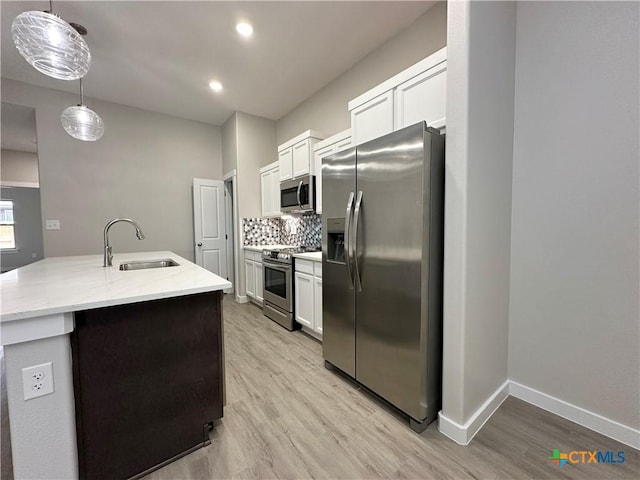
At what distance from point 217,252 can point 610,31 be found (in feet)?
17.2

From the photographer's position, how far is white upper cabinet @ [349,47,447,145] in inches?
71.9

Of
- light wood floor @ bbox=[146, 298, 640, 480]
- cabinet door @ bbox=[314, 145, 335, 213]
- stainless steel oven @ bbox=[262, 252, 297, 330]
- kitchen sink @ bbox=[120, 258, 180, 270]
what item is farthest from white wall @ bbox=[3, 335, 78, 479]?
cabinet door @ bbox=[314, 145, 335, 213]

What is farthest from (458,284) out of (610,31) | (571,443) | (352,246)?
(610,31)

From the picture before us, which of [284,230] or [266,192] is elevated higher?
[266,192]

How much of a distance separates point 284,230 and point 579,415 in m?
4.12

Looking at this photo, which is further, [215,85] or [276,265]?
[215,85]

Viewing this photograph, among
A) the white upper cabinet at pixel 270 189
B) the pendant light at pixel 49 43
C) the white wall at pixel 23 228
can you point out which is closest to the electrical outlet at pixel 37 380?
the pendant light at pixel 49 43

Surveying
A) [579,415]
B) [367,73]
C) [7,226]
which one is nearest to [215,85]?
[367,73]

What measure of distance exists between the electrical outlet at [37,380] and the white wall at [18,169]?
7.38m

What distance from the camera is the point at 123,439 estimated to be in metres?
1.28

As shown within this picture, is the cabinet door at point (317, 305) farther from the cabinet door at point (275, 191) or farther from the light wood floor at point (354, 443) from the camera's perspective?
the cabinet door at point (275, 191)

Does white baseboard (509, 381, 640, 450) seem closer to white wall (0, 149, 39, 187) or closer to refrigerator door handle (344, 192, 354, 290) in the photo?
refrigerator door handle (344, 192, 354, 290)

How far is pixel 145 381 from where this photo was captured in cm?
134

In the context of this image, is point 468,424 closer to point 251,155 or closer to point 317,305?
point 317,305
